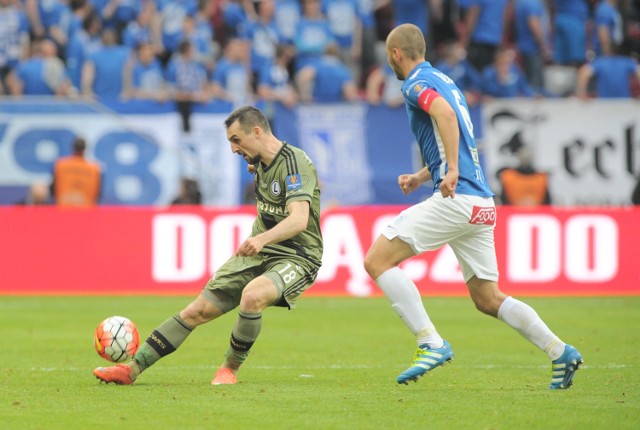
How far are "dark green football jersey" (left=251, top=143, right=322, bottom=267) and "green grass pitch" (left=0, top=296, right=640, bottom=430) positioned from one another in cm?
99

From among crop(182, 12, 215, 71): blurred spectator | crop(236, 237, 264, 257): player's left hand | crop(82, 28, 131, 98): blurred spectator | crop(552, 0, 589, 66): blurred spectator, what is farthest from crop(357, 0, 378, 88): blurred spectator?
crop(236, 237, 264, 257): player's left hand

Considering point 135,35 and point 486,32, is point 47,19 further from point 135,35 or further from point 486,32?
point 486,32

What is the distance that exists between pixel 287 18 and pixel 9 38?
485 cm

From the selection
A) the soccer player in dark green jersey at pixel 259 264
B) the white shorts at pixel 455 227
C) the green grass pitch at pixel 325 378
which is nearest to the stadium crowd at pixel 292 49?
the green grass pitch at pixel 325 378

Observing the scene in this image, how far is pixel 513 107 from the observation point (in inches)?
778

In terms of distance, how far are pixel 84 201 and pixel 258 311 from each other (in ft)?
36.0

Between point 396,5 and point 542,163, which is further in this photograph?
point 396,5

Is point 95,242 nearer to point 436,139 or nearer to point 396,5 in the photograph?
point 396,5

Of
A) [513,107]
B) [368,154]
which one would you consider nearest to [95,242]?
[368,154]

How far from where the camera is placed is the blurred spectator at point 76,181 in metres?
18.5

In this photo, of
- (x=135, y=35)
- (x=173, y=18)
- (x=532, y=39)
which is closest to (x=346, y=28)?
(x=173, y=18)

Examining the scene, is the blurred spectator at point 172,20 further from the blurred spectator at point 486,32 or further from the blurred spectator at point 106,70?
the blurred spectator at point 486,32

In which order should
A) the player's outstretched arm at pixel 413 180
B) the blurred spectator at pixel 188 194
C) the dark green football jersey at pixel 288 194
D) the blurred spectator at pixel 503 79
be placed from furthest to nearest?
the blurred spectator at pixel 503 79
the blurred spectator at pixel 188 194
the player's outstretched arm at pixel 413 180
the dark green football jersey at pixel 288 194

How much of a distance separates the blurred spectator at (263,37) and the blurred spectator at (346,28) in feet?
3.31
